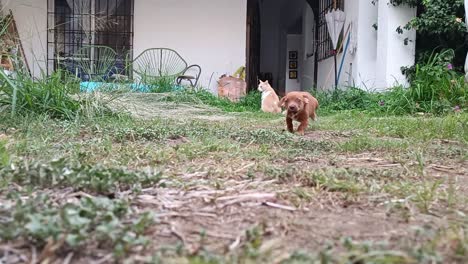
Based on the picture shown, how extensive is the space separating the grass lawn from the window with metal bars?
660 cm

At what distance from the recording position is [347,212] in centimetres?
101

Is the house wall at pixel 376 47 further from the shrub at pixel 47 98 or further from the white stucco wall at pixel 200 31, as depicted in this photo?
the shrub at pixel 47 98

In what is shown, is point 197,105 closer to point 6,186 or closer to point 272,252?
point 6,186

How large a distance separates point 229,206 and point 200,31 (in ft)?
23.2

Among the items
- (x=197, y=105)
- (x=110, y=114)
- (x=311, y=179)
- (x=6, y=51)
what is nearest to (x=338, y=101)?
(x=197, y=105)

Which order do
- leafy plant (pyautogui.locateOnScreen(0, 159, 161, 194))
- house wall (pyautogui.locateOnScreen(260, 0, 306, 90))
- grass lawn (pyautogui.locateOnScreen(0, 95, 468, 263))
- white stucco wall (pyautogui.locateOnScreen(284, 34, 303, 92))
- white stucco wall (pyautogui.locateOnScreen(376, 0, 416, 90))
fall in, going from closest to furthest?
1. grass lawn (pyautogui.locateOnScreen(0, 95, 468, 263))
2. leafy plant (pyautogui.locateOnScreen(0, 159, 161, 194))
3. white stucco wall (pyautogui.locateOnScreen(376, 0, 416, 90))
4. white stucco wall (pyautogui.locateOnScreen(284, 34, 303, 92))
5. house wall (pyautogui.locateOnScreen(260, 0, 306, 90))

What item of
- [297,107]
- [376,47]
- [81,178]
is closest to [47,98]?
[297,107]

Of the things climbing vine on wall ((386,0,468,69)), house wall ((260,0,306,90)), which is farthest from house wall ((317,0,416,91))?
house wall ((260,0,306,90))

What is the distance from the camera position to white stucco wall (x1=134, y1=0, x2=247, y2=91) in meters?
7.69

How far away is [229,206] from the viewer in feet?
3.28

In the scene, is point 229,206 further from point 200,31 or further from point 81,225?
point 200,31

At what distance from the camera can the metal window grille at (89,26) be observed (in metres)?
7.43

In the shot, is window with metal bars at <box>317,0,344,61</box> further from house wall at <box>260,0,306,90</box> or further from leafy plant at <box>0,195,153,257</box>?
leafy plant at <box>0,195,153,257</box>

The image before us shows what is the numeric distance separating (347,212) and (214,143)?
1.10 metres
